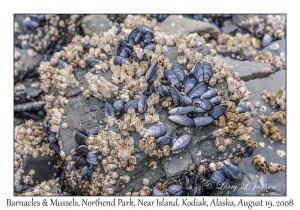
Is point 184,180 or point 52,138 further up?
point 52,138

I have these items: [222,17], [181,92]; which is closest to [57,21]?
[222,17]

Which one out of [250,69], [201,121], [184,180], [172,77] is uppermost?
[250,69]

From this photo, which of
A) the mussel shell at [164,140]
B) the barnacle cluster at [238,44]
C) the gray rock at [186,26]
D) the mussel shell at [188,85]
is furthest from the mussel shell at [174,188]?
the gray rock at [186,26]

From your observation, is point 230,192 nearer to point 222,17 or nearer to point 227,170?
point 227,170

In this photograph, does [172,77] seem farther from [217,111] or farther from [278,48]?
[278,48]

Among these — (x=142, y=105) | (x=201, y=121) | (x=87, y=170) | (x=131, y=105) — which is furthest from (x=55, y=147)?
(x=201, y=121)

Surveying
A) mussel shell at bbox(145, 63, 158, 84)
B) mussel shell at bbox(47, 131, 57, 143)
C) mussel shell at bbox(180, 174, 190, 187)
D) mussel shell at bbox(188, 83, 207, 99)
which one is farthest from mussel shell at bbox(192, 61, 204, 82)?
mussel shell at bbox(47, 131, 57, 143)
